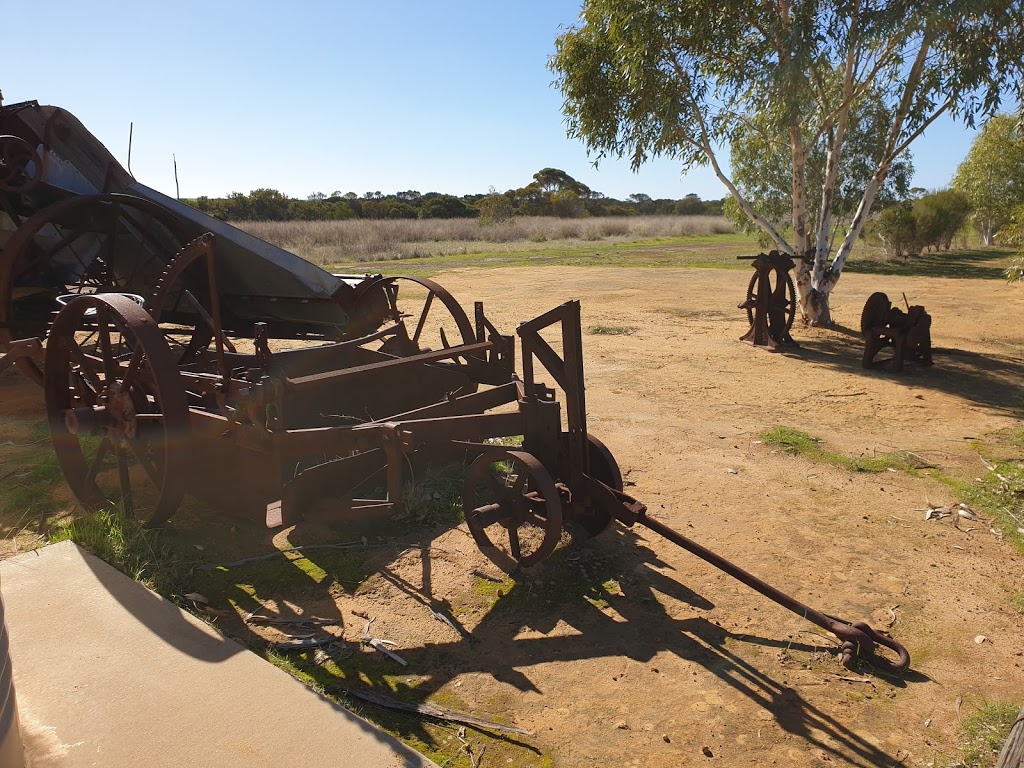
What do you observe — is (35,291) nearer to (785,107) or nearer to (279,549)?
(279,549)

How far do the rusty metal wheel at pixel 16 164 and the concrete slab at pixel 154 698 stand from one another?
149 inches

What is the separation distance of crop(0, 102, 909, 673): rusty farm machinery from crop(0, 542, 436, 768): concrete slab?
34.4 inches

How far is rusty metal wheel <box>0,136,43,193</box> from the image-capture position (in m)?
5.93

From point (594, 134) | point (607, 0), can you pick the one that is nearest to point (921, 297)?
point (594, 134)

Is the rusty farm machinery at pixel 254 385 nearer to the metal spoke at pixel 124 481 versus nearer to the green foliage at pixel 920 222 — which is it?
the metal spoke at pixel 124 481

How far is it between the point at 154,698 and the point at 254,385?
5.68 feet

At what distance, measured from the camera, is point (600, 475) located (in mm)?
4680

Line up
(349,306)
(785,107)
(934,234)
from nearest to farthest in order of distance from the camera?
(349,306) < (785,107) < (934,234)

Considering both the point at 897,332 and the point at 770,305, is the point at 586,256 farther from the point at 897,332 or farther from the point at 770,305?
the point at 897,332

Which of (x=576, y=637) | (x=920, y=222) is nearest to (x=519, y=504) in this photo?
(x=576, y=637)

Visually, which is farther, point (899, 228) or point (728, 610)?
point (899, 228)

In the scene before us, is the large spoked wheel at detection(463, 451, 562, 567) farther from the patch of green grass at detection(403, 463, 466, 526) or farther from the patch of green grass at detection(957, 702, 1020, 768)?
the patch of green grass at detection(957, 702, 1020, 768)

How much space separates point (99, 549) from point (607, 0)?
11382 millimetres

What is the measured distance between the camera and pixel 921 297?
18016mm
